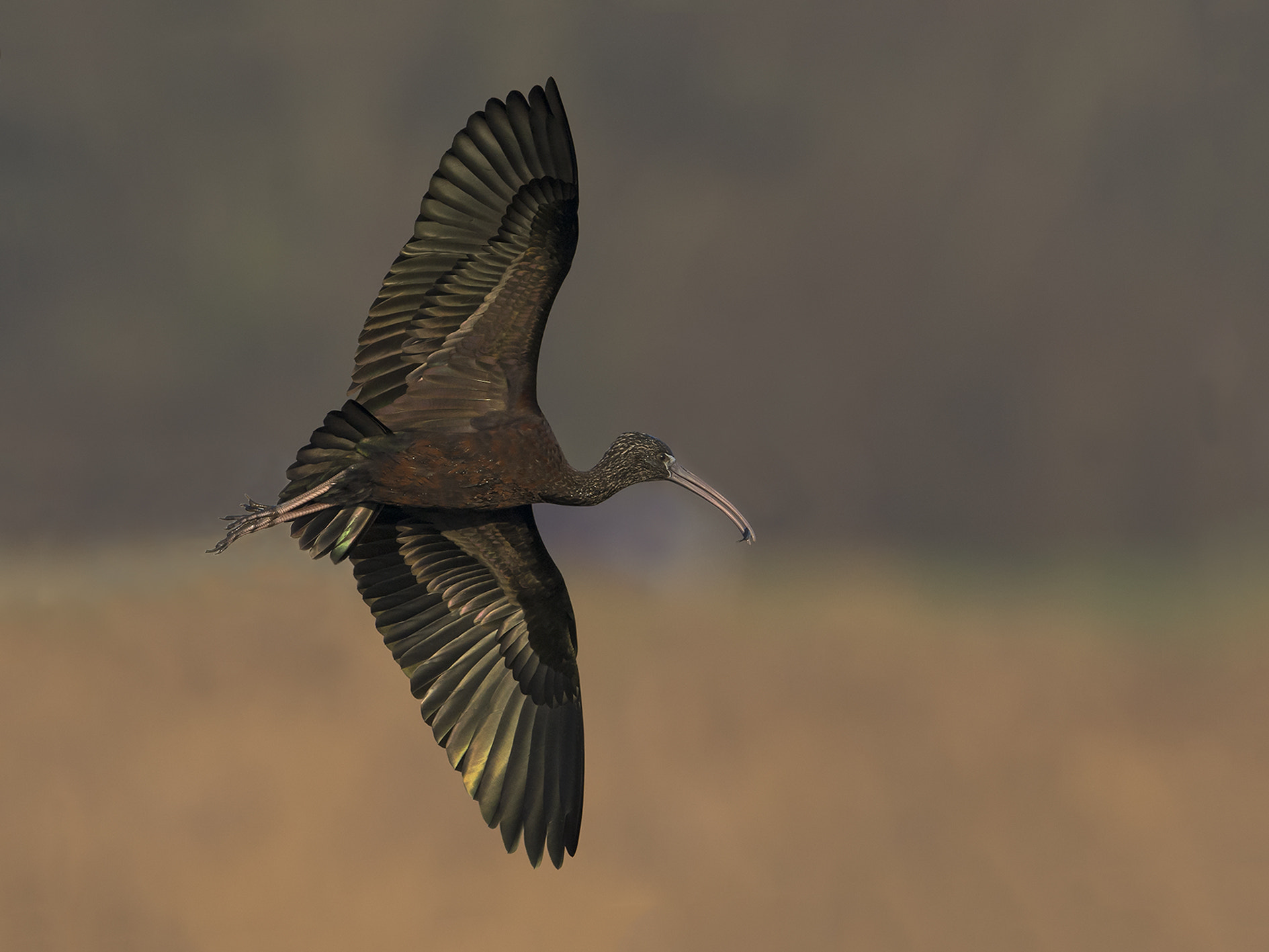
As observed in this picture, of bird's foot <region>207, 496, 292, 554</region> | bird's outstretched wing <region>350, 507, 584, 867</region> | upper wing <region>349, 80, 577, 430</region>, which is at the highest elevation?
upper wing <region>349, 80, 577, 430</region>

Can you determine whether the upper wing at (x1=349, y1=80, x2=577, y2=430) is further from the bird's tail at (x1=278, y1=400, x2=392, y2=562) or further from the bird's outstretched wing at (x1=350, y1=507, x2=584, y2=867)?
the bird's outstretched wing at (x1=350, y1=507, x2=584, y2=867)

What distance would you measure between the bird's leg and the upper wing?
36.6 inches

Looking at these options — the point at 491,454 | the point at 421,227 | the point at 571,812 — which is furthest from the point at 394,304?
the point at 571,812

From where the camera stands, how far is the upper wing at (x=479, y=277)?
1121 centimetres

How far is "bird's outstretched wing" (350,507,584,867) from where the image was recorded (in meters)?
12.8

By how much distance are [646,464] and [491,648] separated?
268 cm

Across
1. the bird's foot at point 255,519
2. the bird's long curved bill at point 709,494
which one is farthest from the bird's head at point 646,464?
the bird's foot at point 255,519

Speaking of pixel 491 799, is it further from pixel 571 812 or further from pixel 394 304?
pixel 394 304

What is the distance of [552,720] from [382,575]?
2.32m

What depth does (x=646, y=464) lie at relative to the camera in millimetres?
12344

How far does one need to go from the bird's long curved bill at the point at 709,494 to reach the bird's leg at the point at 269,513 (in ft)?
11.1

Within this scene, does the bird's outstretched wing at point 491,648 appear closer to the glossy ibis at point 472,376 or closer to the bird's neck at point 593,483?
the glossy ibis at point 472,376

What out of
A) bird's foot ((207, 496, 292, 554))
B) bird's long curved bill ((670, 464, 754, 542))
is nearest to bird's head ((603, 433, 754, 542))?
bird's long curved bill ((670, 464, 754, 542))

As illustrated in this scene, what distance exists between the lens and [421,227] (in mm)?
11273
